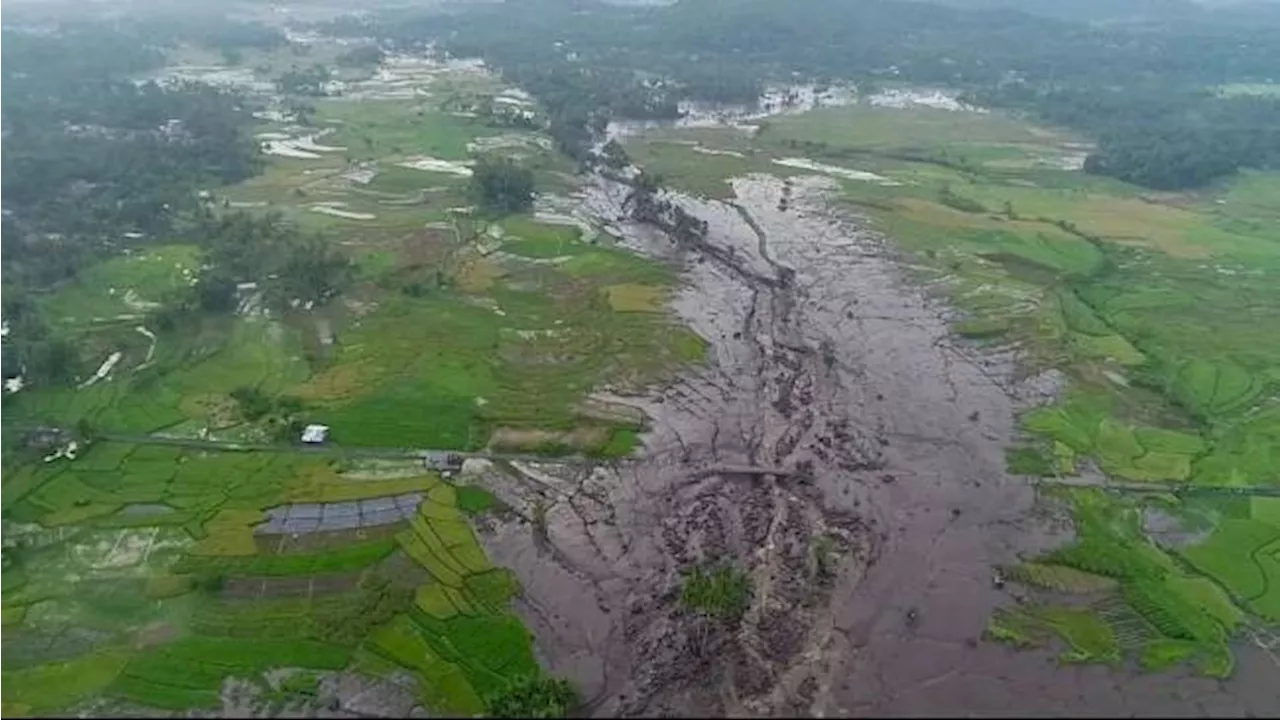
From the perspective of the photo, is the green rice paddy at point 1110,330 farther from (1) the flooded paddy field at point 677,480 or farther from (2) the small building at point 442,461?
(2) the small building at point 442,461

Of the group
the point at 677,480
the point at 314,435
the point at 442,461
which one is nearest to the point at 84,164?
the point at 314,435

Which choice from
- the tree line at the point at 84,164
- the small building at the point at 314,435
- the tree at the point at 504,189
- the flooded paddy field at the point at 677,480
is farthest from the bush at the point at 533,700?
the tree at the point at 504,189

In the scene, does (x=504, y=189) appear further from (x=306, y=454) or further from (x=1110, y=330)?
(x=1110, y=330)

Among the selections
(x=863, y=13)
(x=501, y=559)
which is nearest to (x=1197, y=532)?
(x=501, y=559)

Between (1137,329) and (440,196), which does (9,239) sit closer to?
(440,196)

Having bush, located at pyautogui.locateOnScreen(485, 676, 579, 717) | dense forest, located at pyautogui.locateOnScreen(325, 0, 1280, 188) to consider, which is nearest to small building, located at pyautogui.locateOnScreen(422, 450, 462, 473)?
bush, located at pyautogui.locateOnScreen(485, 676, 579, 717)

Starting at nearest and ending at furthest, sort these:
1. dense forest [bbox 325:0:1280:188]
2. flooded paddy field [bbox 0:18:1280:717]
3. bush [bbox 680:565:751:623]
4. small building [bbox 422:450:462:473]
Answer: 1. flooded paddy field [bbox 0:18:1280:717]
2. bush [bbox 680:565:751:623]
3. small building [bbox 422:450:462:473]
4. dense forest [bbox 325:0:1280:188]

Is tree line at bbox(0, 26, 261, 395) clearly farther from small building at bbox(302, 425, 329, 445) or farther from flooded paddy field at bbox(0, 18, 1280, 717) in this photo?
small building at bbox(302, 425, 329, 445)
